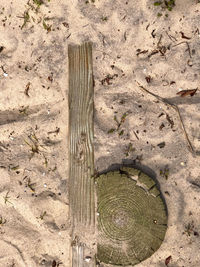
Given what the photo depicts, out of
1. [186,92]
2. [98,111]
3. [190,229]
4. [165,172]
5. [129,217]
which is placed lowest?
[190,229]

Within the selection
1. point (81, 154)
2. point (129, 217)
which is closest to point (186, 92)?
point (81, 154)

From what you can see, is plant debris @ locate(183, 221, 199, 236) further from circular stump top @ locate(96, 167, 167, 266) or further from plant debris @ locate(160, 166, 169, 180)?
plant debris @ locate(160, 166, 169, 180)

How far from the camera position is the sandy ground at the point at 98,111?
3.39m

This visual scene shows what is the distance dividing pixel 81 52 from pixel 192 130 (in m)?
1.85

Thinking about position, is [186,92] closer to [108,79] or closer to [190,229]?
[108,79]

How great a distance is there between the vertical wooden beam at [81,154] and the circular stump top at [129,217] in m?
0.19

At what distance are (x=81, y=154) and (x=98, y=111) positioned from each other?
645 millimetres

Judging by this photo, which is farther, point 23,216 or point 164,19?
point 23,216

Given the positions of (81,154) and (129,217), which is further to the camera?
(81,154)

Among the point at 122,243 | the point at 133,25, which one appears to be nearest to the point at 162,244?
the point at 122,243

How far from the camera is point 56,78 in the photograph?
3.54 metres

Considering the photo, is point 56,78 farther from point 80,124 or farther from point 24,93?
point 80,124

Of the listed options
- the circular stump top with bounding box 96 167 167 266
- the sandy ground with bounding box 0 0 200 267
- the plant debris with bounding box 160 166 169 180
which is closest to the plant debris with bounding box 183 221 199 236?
the sandy ground with bounding box 0 0 200 267

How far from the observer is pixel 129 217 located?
3369 millimetres
